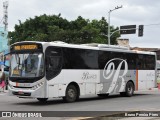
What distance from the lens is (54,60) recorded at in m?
19.0

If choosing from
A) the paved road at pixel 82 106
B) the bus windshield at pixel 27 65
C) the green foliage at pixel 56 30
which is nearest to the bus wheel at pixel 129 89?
the paved road at pixel 82 106

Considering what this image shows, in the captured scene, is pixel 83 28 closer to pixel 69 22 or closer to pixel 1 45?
pixel 69 22

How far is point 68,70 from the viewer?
19.8 m

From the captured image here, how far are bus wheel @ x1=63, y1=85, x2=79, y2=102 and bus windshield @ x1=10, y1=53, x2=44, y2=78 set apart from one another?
7.14 feet

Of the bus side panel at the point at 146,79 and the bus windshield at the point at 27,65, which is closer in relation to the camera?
the bus windshield at the point at 27,65

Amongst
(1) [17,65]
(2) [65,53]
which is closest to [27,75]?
(1) [17,65]

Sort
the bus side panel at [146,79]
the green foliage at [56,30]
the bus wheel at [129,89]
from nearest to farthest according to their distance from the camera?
the bus wheel at [129,89]
the bus side panel at [146,79]
the green foliage at [56,30]

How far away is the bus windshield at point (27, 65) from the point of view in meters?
18.3

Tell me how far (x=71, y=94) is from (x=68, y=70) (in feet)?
4.17

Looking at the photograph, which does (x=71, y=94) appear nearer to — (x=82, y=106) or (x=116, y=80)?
(x=82, y=106)

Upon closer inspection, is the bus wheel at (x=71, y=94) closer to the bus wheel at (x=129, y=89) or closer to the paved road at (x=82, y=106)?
the paved road at (x=82, y=106)

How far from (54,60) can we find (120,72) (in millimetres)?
6431

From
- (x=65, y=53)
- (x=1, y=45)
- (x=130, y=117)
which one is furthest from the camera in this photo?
(x=1, y=45)

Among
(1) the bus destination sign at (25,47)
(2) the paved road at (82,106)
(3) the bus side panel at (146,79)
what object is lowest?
(2) the paved road at (82,106)
